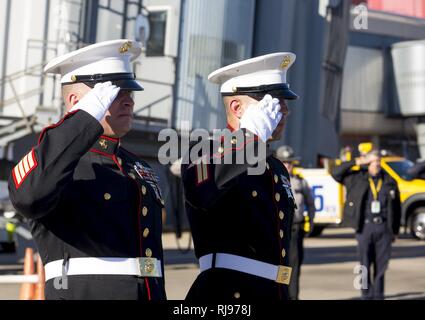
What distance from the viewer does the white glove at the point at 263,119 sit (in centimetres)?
424

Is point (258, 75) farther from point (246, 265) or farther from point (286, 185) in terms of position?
point (246, 265)

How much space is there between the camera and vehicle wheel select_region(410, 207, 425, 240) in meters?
24.5

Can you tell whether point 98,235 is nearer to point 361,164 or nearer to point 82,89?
point 82,89

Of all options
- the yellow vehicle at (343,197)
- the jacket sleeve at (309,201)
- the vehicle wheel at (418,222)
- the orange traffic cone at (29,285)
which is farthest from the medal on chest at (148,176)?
the vehicle wheel at (418,222)

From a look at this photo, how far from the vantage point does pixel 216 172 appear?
410cm

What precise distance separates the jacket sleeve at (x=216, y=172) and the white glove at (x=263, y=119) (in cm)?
4

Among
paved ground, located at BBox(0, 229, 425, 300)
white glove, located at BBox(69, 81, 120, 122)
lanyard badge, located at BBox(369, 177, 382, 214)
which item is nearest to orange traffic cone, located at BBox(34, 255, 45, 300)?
paved ground, located at BBox(0, 229, 425, 300)

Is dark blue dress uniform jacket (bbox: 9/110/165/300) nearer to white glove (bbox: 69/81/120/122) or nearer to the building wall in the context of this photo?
white glove (bbox: 69/81/120/122)

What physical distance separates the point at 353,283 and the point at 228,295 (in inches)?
387

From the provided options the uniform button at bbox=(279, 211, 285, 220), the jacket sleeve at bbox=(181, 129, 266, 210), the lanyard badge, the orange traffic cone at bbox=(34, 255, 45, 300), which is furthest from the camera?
the lanyard badge

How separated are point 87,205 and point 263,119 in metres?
0.79

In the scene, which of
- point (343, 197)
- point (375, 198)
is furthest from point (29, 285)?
point (343, 197)

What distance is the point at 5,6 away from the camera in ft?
65.1

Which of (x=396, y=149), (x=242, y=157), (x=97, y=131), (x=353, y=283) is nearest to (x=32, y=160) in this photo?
(x=97, y=131)
